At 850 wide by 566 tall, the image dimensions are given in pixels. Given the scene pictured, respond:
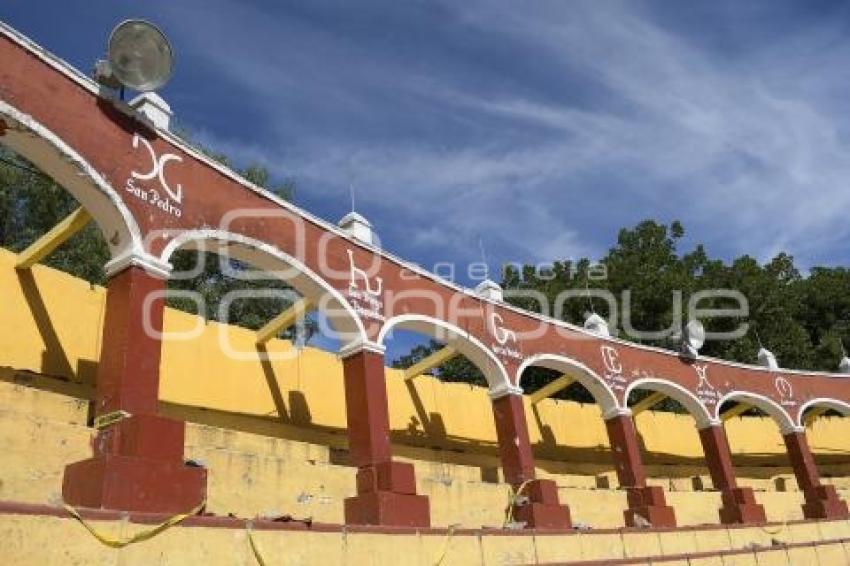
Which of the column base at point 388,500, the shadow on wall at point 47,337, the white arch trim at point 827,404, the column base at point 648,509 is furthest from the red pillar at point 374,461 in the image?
the white arch trim at point 827,404

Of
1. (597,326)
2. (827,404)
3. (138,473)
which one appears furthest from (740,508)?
(138,473)

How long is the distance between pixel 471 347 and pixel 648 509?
15.5ft

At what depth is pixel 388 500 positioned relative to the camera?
9797 mm

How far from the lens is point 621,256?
32688 millimetres

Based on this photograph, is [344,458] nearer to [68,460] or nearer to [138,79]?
[68,460]

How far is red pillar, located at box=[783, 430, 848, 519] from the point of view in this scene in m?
19.0

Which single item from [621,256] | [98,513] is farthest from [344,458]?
[621,256]

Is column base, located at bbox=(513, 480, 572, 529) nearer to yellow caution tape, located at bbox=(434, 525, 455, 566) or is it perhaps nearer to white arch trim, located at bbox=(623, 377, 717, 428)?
yellow caution tape, located at bbox=(434, 525, 455, 566)

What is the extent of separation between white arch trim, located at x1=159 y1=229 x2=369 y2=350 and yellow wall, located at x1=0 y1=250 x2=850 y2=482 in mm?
2671

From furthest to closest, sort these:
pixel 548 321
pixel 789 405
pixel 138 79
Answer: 1. pixel 789 405
2. pixel 548 321
3. pixel 138 79

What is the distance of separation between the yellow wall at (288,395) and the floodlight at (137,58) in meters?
3.48

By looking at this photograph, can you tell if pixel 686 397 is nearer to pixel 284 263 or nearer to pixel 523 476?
pixel 523 476

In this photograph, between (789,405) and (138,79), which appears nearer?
(138,79)

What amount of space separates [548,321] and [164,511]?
410 inches
